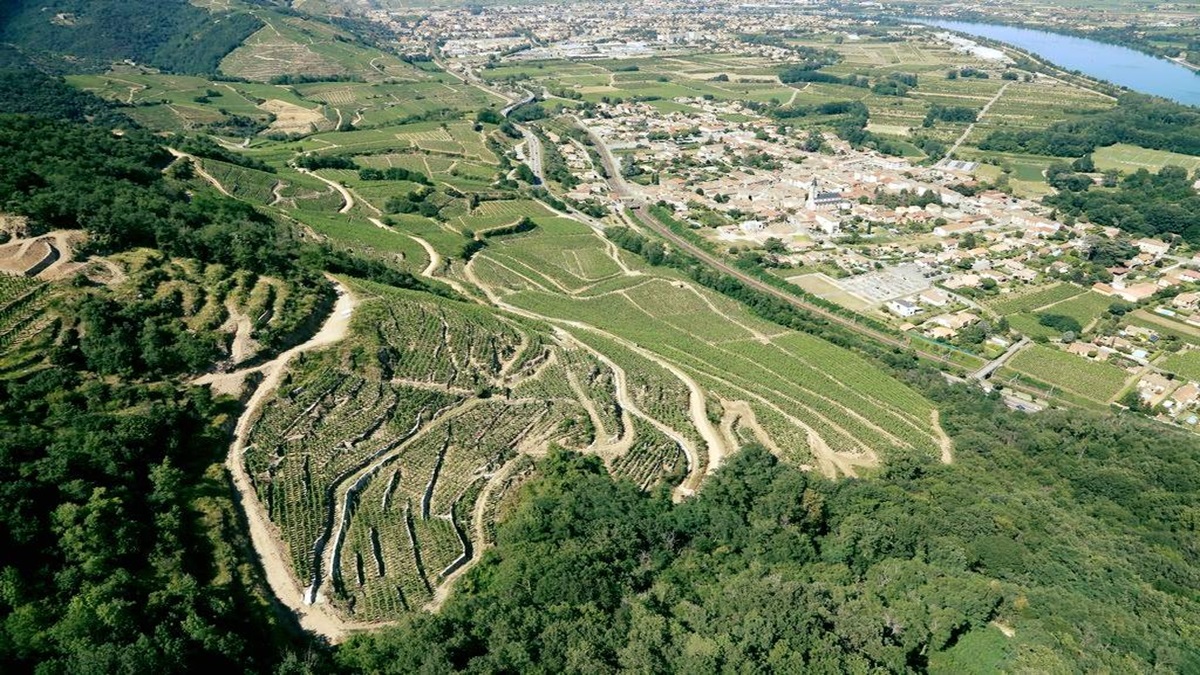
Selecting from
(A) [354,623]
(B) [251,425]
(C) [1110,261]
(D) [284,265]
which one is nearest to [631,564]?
(A) [354,623]

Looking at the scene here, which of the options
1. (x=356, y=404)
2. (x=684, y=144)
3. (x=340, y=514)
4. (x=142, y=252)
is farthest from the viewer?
(x=684, y=144)

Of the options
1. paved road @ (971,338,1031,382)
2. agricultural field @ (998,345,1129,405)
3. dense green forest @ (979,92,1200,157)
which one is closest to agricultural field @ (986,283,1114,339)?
paved road @ (971,338,1031,382)

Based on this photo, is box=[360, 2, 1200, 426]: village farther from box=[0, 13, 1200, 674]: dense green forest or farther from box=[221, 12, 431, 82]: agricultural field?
box=[221, 12, 431, 82]: agricultural field

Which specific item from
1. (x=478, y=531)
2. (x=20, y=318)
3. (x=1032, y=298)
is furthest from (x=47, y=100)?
(x=1032, y=298)

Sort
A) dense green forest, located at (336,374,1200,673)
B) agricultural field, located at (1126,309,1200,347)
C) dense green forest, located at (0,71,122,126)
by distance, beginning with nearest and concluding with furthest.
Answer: dense green forest, located at (336,374,1200,673)
agricultural field, located at (1126,309,1200,347)
dense green forest, located at (0,71,122,126)

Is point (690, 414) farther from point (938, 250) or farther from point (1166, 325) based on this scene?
point (1166, 325)

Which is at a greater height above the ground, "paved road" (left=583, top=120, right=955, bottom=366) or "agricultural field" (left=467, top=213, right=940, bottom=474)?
"agricultural field" (left=467, top=213, right=940, bottom=474)

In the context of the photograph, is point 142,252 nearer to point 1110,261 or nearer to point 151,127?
point 151,127
